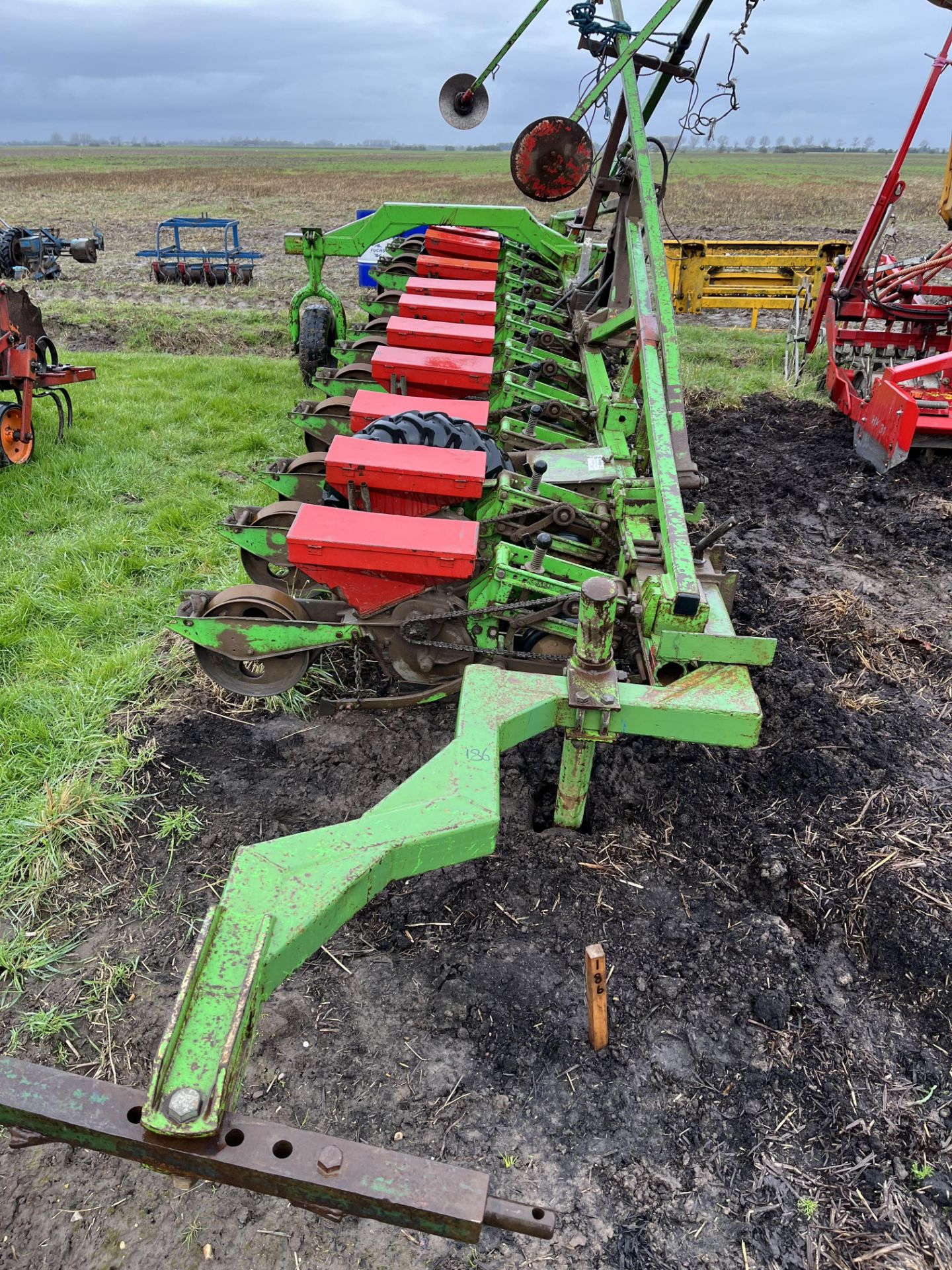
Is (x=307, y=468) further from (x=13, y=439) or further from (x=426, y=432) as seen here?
(x=13, y=439)

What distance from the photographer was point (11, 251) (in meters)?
6.56

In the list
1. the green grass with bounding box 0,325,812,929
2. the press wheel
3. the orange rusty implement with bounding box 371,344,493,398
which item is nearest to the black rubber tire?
the press wheel

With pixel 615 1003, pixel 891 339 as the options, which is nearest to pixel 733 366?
pixel 891 339

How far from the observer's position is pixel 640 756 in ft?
11.9

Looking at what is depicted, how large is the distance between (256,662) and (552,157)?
459cm

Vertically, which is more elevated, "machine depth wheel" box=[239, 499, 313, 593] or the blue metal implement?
the blue metal implement

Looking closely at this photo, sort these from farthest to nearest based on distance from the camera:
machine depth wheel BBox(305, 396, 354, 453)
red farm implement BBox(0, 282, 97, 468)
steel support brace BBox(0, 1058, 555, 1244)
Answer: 1. red farm implement BBox(0, 282, 97, 468)
2. machine depth wheel BBox(305, 396, 354, 453)
3. steel support brace BBox(0, 1058, 555, 1244)

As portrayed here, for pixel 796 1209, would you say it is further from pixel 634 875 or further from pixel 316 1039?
pixel 316 1039

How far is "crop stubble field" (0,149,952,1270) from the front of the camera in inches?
84.0

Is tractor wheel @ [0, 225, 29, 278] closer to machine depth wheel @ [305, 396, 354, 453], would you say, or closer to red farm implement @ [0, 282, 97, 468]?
red farm implement @ [0, 282, 97, 468]

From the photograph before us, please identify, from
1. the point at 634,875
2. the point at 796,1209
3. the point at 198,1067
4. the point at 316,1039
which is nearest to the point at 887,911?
the point at 634,875

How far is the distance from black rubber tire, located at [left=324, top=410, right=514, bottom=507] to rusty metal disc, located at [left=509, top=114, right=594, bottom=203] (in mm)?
2696

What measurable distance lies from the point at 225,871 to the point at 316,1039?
2.72 ft

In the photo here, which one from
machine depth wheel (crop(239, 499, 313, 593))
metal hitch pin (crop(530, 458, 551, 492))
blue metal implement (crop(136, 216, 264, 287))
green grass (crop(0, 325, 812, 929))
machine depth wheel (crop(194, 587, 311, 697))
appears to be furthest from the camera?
blue metal implement (crop(136, 216, 264, 287))
